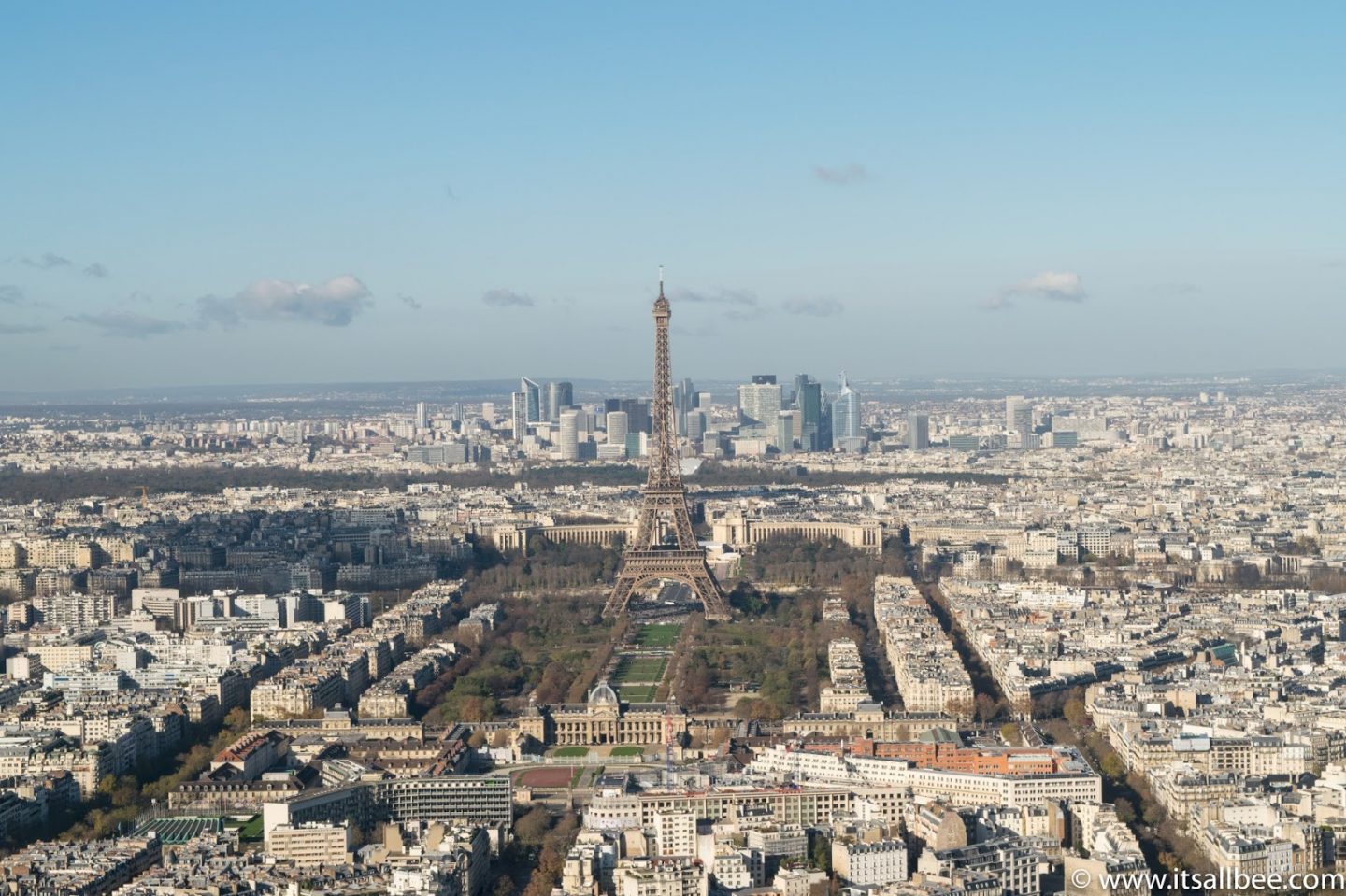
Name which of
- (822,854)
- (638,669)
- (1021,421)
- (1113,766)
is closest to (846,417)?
(1021,421)

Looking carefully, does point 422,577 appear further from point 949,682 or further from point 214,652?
point 949,682

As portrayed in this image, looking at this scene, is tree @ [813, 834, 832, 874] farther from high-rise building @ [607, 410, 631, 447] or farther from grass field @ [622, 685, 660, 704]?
high-rise building @ [607, 410, 631, 447]

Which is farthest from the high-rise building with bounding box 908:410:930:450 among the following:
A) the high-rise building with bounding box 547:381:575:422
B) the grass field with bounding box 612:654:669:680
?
the grass field with bounding box 612:654:669:680

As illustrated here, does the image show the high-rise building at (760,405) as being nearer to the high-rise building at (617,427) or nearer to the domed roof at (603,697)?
the high-rise building at (617,427)

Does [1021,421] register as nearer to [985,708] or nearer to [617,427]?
[617,427]

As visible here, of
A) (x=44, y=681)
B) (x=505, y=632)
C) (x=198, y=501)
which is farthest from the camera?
(x=198, y=501)

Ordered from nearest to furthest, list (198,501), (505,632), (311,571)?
(505,632) < (311,571) < (198,501)

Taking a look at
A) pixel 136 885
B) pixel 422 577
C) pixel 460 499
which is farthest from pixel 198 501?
pixel 136 885
